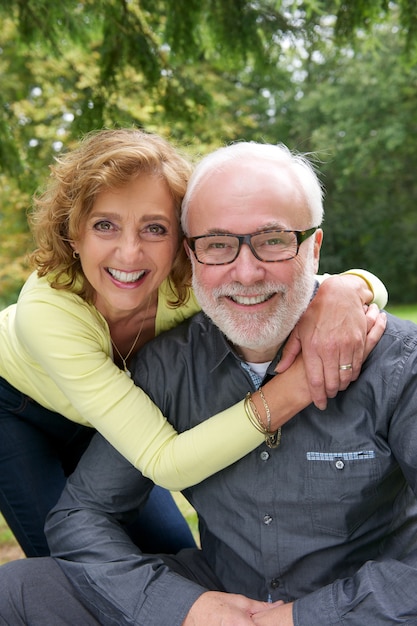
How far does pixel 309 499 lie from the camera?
7.06ft

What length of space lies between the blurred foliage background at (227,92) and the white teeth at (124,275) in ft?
2.44

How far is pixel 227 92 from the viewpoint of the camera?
17312 mm

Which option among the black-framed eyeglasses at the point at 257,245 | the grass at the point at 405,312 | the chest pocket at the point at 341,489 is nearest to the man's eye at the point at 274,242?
the black-framed eyeglasses at the point at 257,245

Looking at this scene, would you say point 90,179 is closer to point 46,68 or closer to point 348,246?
point 46,68

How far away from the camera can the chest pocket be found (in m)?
2.11

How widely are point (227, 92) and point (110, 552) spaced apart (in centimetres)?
1642

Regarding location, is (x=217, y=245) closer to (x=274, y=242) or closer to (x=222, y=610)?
(x=274, y=242)

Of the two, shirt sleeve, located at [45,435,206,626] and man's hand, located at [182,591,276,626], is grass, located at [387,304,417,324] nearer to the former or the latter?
shirt sleeve, located at [45,435,206,626]

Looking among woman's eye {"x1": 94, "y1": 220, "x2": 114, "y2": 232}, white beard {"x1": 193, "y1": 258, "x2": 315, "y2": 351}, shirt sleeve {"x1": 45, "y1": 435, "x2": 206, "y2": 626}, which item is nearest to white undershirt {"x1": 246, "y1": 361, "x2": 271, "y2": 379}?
white beard {"x1": 193, "y1": 258, "x2": 315, "y2": 351}

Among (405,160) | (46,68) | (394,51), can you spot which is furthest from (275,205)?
(405,160)

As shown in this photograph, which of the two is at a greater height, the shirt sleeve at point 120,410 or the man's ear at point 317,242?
the man's ear at point 317,242

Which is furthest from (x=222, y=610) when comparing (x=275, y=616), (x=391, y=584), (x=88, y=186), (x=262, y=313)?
(x=88, y=186)

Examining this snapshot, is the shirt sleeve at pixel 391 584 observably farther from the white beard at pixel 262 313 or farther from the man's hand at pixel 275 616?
the white beard at pixel 262 313

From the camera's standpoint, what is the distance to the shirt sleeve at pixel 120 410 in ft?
6.93
